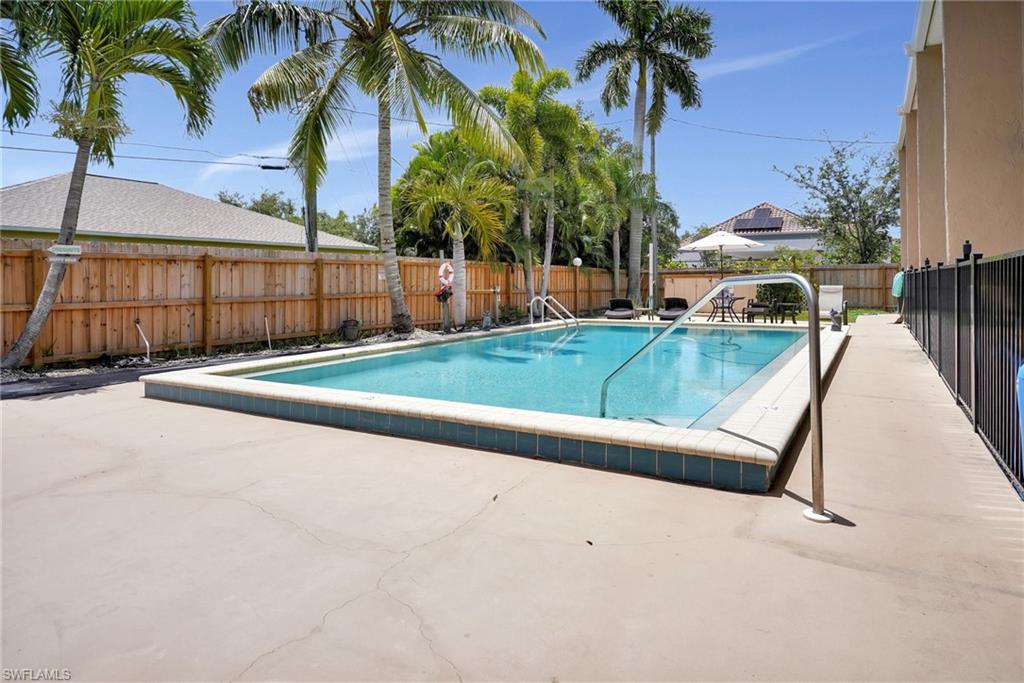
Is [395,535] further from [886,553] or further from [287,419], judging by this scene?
[287,419]

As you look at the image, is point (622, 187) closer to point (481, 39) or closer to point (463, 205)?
point (463, 205)

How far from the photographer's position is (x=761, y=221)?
3884 cm

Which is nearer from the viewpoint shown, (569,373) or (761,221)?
(569,373)

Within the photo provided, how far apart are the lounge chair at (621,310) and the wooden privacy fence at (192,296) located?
572cm

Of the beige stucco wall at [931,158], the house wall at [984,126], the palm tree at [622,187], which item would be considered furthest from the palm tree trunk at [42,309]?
the palm tree at [622,187]

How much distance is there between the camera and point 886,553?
2531 millimetres

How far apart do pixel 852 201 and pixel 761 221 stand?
37.1 feet

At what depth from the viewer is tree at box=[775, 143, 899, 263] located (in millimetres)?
26938

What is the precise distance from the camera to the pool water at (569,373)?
21.8 ft

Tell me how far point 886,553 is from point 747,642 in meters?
1.03

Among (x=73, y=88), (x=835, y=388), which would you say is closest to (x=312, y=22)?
(x=73, y=88)

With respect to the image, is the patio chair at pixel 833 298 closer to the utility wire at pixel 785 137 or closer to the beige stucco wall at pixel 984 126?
the beige stucco wall at pixel 984 126

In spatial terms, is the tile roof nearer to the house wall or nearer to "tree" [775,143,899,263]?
"tree" [775,143,899,263]

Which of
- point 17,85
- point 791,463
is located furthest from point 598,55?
point 791,463
